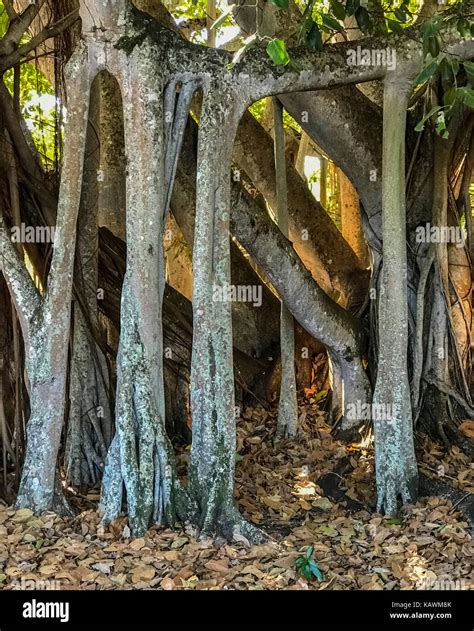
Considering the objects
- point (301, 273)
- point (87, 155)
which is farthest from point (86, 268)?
point (301, 273)

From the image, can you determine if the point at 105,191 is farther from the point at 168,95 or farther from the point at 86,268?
the point at 168,95

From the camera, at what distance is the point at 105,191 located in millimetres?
7027

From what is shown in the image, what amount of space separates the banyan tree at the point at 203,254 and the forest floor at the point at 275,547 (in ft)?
0.59

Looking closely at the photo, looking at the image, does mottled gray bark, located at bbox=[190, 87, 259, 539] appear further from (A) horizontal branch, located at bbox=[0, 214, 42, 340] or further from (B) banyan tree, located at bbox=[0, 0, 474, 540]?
(A) horizontal branch, located at bbox=[0, 214, 42, 340]

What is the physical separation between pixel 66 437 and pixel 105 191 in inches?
93.0

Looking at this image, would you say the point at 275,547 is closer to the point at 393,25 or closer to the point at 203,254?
the point at 203,254

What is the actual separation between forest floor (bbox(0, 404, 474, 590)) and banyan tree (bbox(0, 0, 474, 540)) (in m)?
0.18

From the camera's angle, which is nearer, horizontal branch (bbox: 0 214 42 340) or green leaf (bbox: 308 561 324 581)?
green leaf (bbox: 308 561 324 581)

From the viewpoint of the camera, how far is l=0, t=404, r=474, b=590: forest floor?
425 centimetres

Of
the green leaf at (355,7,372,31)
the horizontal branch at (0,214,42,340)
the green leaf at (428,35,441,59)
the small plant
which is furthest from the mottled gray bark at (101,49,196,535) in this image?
the green leaf at (428,35,441,59)

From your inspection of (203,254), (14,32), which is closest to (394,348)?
(203,254)

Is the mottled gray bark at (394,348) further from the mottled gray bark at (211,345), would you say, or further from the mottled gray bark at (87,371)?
the mottled gray bark at (87,371)

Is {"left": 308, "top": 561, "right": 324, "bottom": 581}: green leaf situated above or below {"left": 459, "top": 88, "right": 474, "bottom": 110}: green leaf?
below
